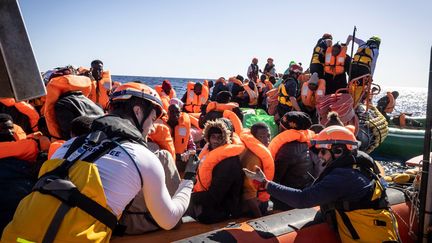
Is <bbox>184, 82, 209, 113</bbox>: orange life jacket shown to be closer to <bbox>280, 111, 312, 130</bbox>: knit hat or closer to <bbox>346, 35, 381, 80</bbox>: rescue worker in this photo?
<bbox>346, 35, 381, 80</bbox>: rescue worker

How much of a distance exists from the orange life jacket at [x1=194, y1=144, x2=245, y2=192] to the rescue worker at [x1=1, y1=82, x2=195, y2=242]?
1.34 meters

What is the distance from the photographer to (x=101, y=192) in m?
1.42

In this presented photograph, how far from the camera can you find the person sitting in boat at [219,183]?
309 cm

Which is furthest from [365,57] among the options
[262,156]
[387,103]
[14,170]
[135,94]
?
[387,103]

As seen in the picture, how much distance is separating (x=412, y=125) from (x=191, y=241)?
457 inches

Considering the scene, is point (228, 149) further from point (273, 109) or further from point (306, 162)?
point (273, 109)

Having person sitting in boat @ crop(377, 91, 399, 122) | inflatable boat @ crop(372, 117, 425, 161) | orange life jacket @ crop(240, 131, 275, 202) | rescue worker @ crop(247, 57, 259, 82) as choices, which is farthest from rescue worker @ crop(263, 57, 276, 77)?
orange life jacket @ crop(240, 131, 275, 202)

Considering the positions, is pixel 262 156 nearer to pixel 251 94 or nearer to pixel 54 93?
pixel 54 93

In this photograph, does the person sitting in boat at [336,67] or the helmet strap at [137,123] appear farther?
the person sitting in boat at [336,67]

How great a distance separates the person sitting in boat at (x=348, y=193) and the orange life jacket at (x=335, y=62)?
4800 millimetres

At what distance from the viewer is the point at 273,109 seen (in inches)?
366

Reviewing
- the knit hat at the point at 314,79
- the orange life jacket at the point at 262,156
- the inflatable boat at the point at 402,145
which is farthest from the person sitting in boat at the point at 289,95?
the orange life jacket at the point at 262,156

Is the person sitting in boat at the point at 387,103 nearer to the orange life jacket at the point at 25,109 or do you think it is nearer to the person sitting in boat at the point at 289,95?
the person sitting in boat at the point at 289,95

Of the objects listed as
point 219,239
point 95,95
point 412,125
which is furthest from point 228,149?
point 412,125
